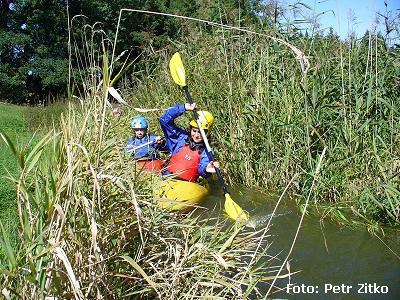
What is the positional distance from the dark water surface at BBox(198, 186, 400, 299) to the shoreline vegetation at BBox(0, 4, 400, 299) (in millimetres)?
149

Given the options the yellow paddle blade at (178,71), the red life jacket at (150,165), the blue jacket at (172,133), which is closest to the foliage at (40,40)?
the yellow paddle blade at (178,71)

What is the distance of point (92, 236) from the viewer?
5.41 ft

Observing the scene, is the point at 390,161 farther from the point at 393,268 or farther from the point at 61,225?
the point at 61,225

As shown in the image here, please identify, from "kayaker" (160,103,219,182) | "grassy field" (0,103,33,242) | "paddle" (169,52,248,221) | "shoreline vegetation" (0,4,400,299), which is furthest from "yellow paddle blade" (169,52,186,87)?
"grassy field" (0,103,33,242)

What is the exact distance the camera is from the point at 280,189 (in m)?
5.09

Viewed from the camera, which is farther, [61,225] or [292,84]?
[292,84]

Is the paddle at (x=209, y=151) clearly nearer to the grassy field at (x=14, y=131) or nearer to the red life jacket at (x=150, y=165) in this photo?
the red life jacket at (x=150, y=165)

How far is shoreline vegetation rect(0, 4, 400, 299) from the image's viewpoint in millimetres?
1804

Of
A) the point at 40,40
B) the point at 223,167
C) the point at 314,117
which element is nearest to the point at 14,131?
the point at 223,167

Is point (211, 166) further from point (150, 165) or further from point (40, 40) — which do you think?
point (40, 40)

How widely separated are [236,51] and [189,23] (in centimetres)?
169

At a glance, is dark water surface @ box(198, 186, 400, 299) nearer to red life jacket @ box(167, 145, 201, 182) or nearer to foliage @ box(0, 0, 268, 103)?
red life jacket @ box(167, 145, 201, 182)

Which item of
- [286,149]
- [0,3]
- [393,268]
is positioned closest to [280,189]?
[286,149]

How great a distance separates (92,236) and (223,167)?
421 cm
